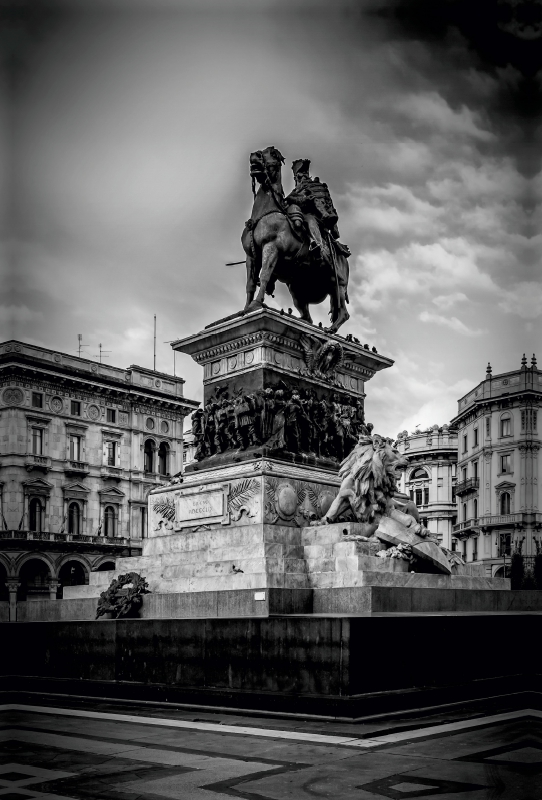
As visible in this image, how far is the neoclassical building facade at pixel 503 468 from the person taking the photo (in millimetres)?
60938

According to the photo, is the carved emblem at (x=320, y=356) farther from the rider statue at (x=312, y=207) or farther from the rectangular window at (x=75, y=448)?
the rectangular window at (x=75, y=448)

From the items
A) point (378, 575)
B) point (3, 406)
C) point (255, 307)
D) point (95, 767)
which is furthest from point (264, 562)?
point (3, 406)

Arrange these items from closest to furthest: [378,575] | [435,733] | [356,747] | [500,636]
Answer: [356,747]
[435,733]
[500,636]
[378,575]

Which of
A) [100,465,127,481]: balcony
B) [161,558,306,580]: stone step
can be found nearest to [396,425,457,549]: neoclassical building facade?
[100,465,127,481]: balcony

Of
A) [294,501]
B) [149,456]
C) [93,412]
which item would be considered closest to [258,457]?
[294,501]

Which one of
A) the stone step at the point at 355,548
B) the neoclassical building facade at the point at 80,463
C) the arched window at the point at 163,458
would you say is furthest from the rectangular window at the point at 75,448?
the stone step at the point at 355,548

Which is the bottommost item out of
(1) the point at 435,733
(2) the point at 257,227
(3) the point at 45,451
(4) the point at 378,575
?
(1) the point at 435,733

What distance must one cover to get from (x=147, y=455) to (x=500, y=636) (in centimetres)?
5320

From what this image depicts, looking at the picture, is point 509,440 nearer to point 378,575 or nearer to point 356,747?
point 378,575

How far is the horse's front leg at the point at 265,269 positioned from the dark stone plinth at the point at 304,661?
27.6 feet

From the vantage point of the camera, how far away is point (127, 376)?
6309cm

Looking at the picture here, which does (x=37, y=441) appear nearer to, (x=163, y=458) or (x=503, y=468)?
(x=163, y=458)

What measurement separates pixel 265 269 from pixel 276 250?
0.56m

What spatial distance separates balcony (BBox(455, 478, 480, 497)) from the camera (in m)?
69.0
